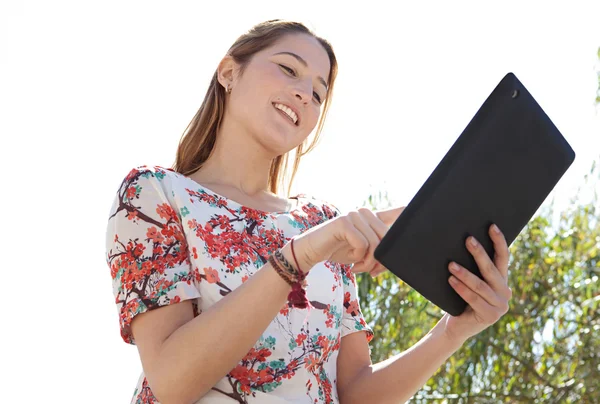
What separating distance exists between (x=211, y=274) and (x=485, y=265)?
60 cm

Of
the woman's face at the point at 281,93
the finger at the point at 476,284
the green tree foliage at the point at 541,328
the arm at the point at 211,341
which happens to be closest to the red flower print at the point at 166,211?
the arm at the point at 211,341

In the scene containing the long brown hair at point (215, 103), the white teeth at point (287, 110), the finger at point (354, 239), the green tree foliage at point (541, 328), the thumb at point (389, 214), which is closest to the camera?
the finger at point (354, 239)

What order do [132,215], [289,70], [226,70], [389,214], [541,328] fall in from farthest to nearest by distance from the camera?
[541,328]
[226,70]
[289,70]
[132,215]
[389,214]

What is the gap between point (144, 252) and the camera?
1.69m

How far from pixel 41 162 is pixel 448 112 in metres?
4.77

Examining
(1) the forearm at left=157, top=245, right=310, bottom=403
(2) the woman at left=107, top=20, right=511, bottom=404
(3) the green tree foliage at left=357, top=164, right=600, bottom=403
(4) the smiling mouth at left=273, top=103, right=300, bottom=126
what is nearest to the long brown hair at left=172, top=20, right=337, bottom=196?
(2) the woman at left=107, top=20, right=511, bottom=404

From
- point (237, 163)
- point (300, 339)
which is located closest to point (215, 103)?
point (237, 163)

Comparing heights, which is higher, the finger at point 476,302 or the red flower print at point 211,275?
the red flower print at point 211,275

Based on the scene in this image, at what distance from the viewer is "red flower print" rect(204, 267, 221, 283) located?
171cm

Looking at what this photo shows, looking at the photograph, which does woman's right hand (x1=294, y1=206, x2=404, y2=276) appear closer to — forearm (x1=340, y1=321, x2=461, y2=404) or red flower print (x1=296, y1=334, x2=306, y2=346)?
red flower print (x1=296, y1=334, x2=306, y2=346)

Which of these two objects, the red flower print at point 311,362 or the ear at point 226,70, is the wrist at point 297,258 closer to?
the red flower print at point 311,362

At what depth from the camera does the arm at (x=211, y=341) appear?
1475mm

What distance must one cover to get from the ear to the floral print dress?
0.38m

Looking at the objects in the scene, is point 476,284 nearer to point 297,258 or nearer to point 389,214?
point 389,214
